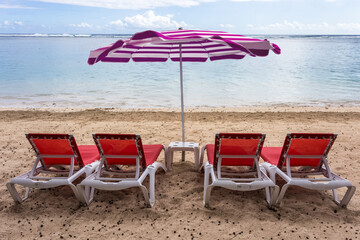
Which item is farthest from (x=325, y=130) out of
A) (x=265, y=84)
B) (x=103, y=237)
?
(x=265, y=84)

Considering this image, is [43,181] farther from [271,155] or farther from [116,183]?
[271,155]

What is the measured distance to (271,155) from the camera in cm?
406

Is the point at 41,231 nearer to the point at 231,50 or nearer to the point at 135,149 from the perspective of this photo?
the point at 135,149

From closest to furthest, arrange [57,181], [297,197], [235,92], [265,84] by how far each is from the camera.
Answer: [57,181] < [297,197] < [235,92] < [265,84]

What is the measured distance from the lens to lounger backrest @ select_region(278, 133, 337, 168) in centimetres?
331

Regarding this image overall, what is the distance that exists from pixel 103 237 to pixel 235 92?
12194 millimetres

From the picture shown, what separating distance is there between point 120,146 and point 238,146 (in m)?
1.53

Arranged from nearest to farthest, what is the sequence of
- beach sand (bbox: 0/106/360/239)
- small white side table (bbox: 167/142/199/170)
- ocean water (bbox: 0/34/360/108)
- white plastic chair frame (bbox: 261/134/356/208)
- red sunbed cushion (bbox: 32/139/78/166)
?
beach sand (bbox: 0/106/360/239) < white plastic chair frame (bbox: 261/134/356/208) < red sunbed cushion (bbox: 32/139/78/166) < small white side table (bbox: 167/142/199/170) < ocean water (bbox: 0/34/360/108)

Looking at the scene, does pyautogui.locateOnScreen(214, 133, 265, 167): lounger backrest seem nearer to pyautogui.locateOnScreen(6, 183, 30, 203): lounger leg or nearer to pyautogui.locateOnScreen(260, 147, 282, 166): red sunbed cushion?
pyautogui.locateOnScreen(260, 147, 282, 166): red sunbed cushion

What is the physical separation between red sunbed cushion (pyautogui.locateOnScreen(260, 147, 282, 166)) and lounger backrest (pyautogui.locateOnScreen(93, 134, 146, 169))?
5.83 ft

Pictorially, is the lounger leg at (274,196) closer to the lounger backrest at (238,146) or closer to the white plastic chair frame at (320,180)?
the white plastic chair frame at (320,180)

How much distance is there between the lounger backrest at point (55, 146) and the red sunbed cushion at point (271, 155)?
2.63 meters

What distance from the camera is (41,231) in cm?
303

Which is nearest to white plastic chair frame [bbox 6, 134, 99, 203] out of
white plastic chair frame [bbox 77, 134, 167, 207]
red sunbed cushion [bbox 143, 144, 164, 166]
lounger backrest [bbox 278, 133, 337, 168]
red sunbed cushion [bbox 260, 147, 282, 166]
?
white plastic chair frame [bbox 77, 134, 167, 207]
